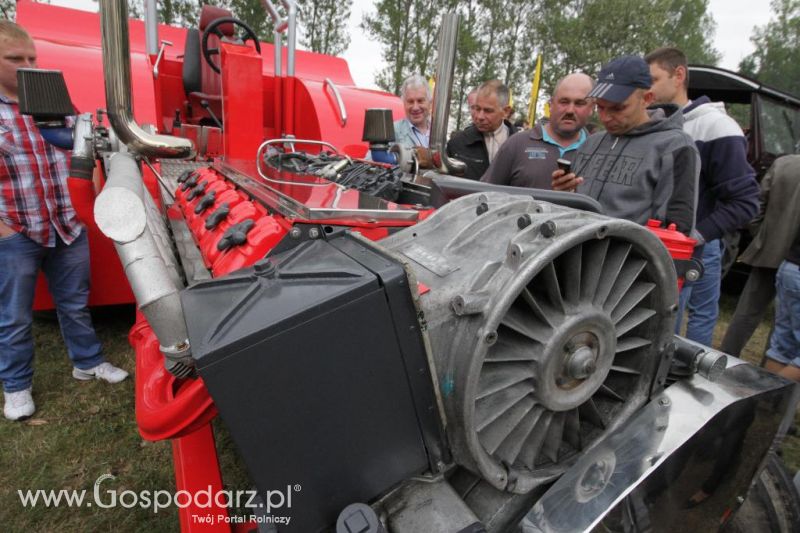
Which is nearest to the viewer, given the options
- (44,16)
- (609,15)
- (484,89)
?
(484,89)

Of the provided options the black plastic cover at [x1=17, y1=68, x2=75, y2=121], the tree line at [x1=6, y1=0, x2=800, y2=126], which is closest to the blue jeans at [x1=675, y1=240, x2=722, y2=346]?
the black plastic cover at [x1=17, y1=68, x2=75, y2=121]

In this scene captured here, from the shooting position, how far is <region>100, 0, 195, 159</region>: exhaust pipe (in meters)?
1.09

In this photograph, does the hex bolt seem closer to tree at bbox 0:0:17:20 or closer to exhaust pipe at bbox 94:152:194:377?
exhaust pipe at bbox 94:152:194:377

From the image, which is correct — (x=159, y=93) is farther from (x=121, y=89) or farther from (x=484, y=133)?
(x=121, y=89)

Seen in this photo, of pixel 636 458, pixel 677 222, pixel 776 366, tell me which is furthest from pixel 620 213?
pixel 776 366

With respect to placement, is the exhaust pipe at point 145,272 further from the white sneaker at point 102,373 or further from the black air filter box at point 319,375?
the white sneaker at point 102,373

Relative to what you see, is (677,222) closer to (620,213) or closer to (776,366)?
(620,213)

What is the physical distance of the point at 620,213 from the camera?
1854mm

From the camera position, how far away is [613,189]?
1.89 m

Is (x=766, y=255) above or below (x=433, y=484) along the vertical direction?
above

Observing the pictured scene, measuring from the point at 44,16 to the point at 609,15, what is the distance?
20510 mm

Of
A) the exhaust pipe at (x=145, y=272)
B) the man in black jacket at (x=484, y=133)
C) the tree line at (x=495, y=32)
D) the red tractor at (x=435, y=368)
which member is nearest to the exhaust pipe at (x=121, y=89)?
the red tractor at (x=435, y=368)

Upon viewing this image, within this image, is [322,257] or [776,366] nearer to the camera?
[322,257]

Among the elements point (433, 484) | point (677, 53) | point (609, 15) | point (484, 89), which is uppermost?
point (609, 15)
